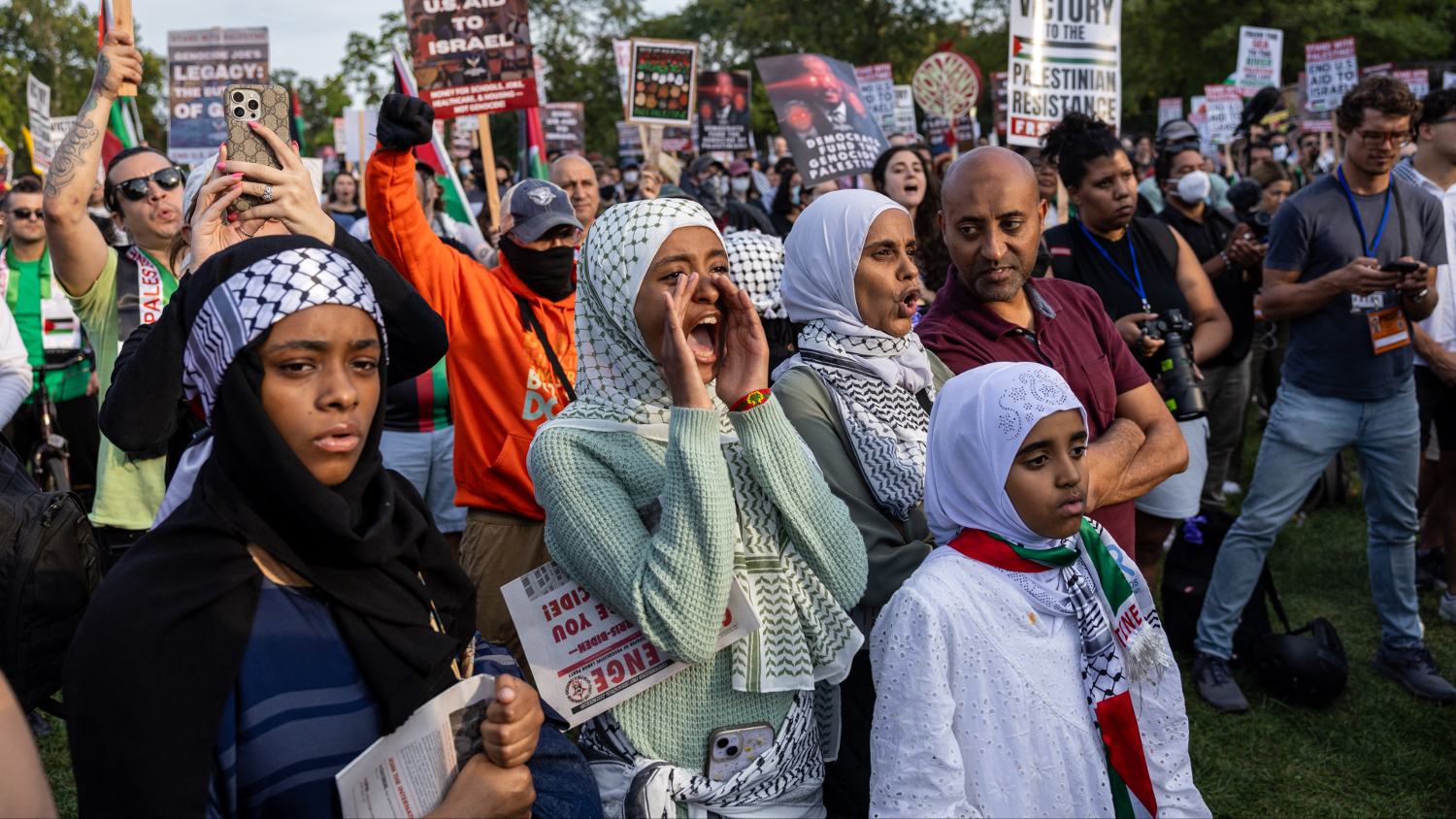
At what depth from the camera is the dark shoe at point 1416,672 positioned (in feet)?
16.3

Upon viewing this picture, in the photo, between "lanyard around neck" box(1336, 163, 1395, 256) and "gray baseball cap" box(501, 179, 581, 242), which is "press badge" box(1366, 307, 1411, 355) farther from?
"gray baseball cap" box(501, 179, 581, 242)

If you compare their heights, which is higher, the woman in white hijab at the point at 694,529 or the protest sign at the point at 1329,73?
the protest sign at the point at 1329,73

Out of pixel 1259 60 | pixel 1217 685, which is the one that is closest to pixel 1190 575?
pixel 1217 685

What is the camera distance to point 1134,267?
501cm

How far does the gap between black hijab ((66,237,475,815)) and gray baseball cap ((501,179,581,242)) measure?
217 cm

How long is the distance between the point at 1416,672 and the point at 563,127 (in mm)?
15431

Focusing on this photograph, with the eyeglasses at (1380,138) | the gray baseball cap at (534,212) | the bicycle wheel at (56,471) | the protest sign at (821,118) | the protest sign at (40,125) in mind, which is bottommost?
the bicycle wheel at (56,471)

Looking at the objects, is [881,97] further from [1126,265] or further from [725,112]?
[1126,265]

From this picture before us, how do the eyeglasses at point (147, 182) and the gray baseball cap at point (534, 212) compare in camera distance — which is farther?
the eyeglasses at point (147, 182)

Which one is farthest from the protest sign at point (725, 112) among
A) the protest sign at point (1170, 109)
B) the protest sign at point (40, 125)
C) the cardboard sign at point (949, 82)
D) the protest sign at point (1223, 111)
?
the protest sign at point (40, 125)

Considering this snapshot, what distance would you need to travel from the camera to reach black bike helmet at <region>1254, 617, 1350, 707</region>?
4.96 metres

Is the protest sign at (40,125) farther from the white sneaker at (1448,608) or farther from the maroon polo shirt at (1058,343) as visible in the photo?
the white sneaker at (1448,608)

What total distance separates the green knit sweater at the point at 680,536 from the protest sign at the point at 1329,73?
14.9 metres

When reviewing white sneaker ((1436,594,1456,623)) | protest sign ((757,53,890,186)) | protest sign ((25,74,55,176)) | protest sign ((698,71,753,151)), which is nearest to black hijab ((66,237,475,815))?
white sneaker ((1436,594,1456,623))
